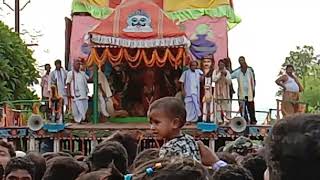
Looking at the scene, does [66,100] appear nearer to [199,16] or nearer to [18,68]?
[199,16]

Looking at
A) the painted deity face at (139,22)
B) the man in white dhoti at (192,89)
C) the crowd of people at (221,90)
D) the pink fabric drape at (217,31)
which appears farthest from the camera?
the pink fabric drape at (217,31)

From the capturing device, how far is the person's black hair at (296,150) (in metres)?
2.25

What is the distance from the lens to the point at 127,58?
→ 18.8 meters

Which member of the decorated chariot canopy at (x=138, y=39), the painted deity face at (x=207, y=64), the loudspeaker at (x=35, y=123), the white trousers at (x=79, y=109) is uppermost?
the decorated chariot canopy at (x=138, y=39)

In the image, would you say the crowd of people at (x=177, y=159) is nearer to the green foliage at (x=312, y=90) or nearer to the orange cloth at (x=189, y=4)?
the orange cloth at (x=189, y=4)

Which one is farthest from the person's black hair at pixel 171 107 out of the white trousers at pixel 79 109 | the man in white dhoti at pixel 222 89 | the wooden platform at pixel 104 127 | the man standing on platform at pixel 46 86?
the man standing on platform at pixel 46 86

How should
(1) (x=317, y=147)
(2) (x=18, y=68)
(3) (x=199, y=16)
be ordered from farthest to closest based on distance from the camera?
1. (2) (x=18, y=68)
2. (3) (x=199, y=16)
3. (1) (x=317, y=147)

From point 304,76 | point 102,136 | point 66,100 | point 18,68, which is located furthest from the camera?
point 304,76

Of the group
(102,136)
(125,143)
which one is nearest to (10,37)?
(102,136)

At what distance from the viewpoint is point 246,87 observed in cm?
1728

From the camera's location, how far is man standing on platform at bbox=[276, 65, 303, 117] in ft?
56.8

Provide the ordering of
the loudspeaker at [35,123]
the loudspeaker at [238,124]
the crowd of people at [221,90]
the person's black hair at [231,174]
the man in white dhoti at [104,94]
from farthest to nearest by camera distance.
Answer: the man in white dhoti at [104,94]
the crowd of people at [221,90]
the loudspeaker at [35,123]
the loudspeaker at [238,124]
the person's black hair at [231,174]

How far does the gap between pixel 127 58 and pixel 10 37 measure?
418 inches

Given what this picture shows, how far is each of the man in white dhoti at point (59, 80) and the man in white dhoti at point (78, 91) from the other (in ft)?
0.44
